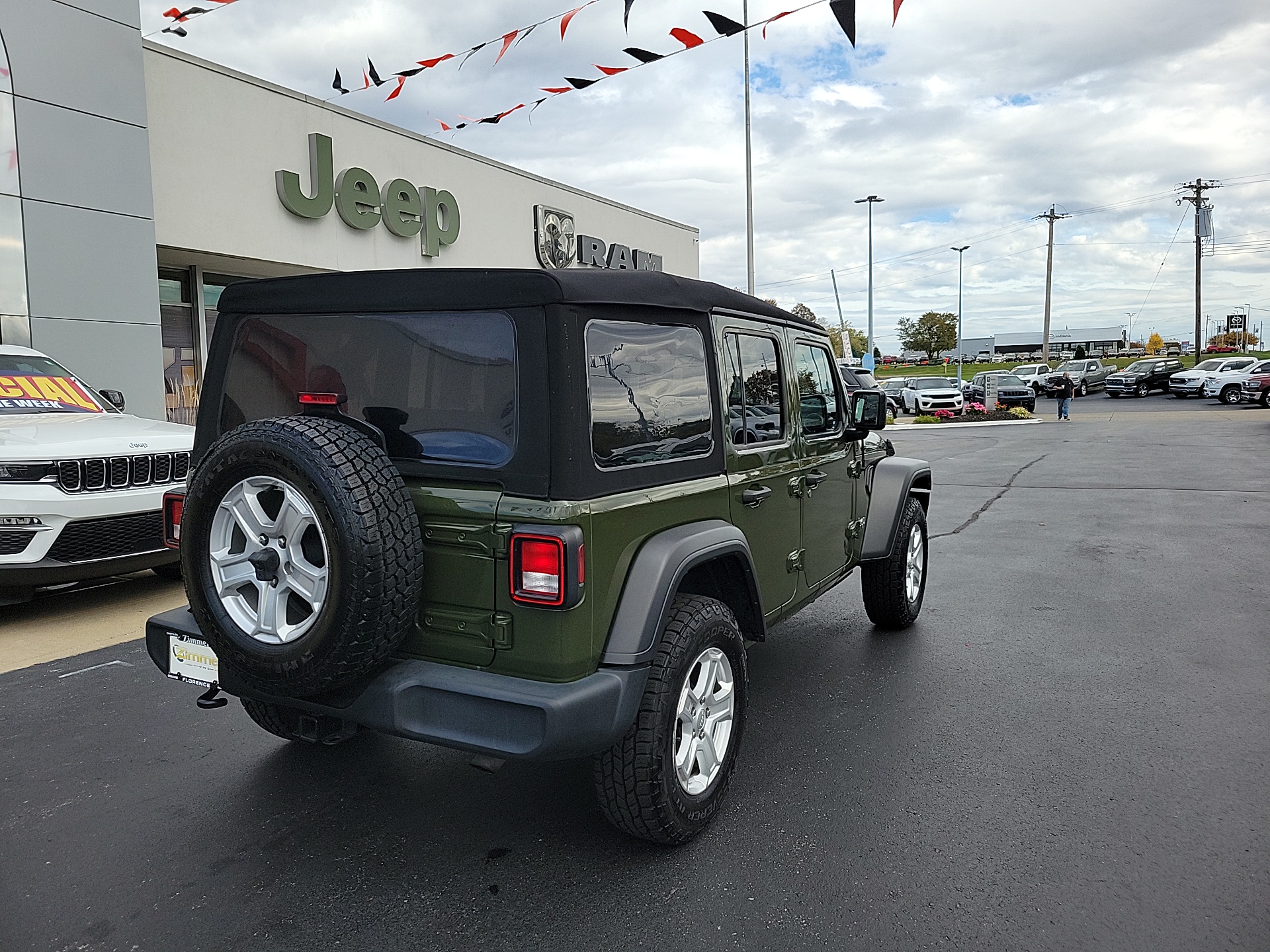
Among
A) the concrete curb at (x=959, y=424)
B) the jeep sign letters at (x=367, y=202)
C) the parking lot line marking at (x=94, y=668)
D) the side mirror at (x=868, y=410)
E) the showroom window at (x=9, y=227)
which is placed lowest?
the parking lot line marking at (x=94, y=668)

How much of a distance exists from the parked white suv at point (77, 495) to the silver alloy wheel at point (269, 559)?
12.0 ft

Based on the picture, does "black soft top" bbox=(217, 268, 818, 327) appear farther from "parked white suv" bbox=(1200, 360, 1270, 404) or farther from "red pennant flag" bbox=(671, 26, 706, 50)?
"parked white suv" bbox=(1200, 360, 1270, 404)

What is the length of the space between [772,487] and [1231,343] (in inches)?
5645

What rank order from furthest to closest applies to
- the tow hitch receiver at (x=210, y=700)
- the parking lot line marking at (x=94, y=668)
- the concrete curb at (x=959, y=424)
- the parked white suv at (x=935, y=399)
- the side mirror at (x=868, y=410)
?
the parked white suv at (x=935, y=399), the concrete curb at (x=959, y=424), the parking lot line marking at (x=94, y=668), the side mirror at (x=868, y=410), the tow hitch receiver at (x=210, y=700)

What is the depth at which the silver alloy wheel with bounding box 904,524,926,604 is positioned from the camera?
5.79 m

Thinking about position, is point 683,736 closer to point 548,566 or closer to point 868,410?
point 548,566

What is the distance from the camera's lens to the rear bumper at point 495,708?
269 cm

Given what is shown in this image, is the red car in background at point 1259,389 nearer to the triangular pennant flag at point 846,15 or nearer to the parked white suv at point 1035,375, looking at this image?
the parked white suv at point 1035,375

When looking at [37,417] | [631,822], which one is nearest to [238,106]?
[37,417]

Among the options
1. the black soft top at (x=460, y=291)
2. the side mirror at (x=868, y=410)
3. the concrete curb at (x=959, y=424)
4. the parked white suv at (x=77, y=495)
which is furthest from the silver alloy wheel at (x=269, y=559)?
the concrete curb at (x=959, y=424)

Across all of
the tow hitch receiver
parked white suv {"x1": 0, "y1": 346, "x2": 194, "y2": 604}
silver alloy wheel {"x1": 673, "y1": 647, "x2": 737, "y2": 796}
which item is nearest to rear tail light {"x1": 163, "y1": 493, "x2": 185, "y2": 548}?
the tow hitch receiver

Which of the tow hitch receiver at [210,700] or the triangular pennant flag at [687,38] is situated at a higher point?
the triangular pennant flag at [687,38]

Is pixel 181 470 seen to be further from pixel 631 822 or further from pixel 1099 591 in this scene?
pixel 1099 591

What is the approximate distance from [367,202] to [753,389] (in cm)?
1418
